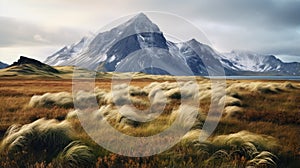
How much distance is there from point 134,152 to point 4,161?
4.35 metres

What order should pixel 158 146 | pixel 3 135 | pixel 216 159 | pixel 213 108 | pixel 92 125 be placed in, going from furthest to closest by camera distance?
1. pixel 213 108
2. pixel 92 125
3. pixel 3 135
4. pixel 158 146
5. pixel 216 159

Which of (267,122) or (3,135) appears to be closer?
(3,135)

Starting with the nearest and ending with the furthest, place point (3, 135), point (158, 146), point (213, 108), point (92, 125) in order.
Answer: point (158, 146)
point (3, 135)
point (92, 125)
point (213, 108)

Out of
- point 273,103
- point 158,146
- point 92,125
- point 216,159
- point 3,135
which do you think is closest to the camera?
point 216,159

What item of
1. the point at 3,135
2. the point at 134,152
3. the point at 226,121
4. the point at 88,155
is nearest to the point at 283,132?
the point at 226,121

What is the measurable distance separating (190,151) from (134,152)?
1952mm

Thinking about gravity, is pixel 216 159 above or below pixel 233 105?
below

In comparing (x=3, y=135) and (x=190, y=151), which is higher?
(x=3, y=135)

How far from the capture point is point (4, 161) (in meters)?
9.61

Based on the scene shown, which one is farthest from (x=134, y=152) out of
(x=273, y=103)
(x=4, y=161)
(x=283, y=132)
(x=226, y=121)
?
(x=273, y=103)

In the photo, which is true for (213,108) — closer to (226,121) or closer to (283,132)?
(226,121)

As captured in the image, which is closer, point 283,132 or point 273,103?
point 283,132

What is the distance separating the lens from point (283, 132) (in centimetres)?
1220

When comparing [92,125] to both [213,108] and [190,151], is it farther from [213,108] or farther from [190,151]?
[213,108]
